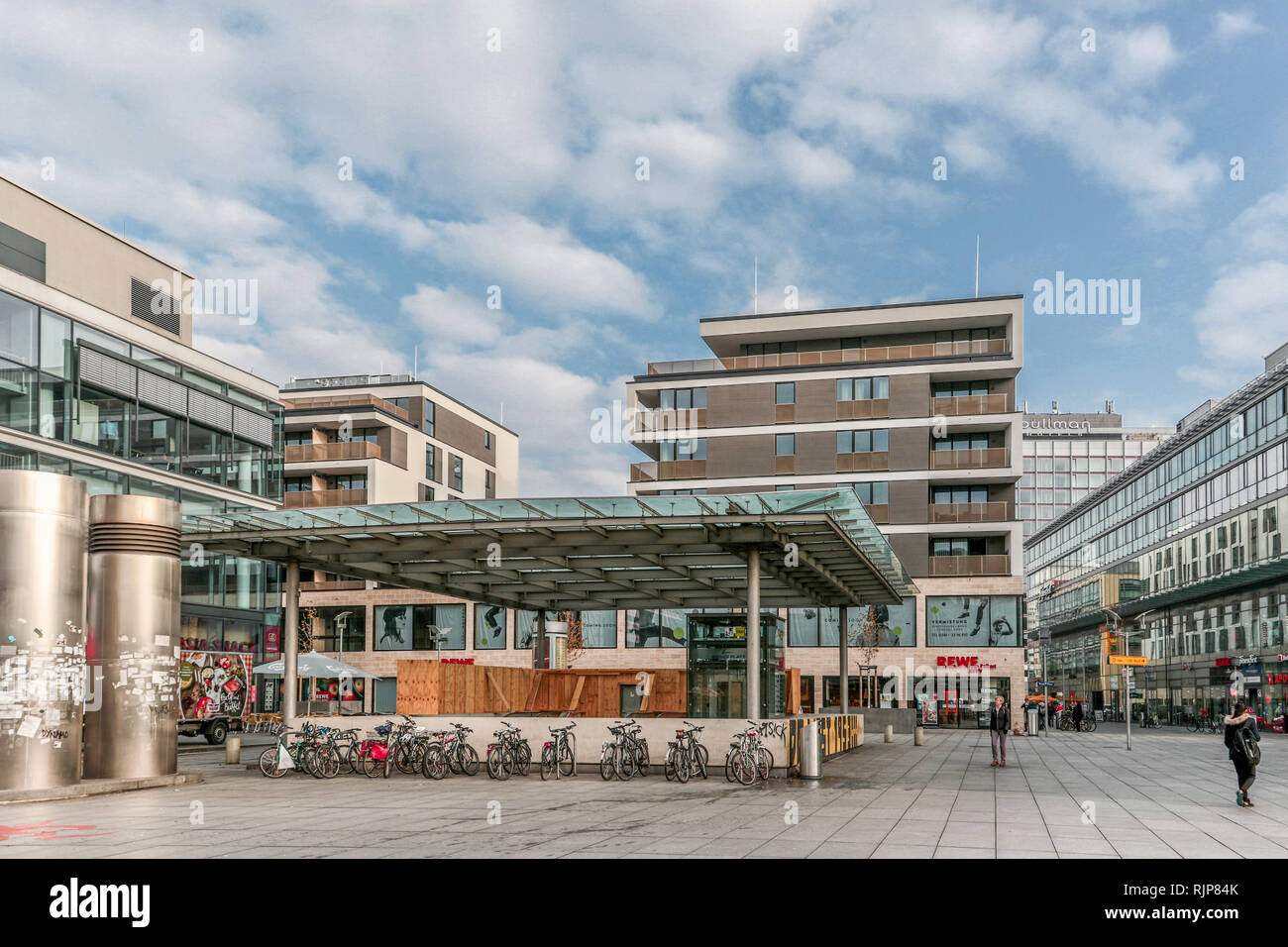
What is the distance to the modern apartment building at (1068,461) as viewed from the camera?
17238 cm

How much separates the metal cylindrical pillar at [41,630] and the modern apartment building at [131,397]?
18.1m

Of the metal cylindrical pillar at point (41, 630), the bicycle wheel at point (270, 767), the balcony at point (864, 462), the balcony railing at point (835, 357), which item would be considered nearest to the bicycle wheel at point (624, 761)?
the bicycle wheel at point (270, 767)

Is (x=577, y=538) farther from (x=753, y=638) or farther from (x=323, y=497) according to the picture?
(x=323, y=497)

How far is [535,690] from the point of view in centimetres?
2814

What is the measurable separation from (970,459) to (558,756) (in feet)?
127

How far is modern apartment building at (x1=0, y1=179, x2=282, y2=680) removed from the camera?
3641 centimetres

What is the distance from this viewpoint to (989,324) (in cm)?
6081

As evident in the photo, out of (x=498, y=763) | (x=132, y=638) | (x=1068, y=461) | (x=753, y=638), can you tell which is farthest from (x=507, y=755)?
(x=1068, y=461)

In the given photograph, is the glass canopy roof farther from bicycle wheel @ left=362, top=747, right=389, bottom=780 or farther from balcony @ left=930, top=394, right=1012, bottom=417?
balcony @ left=930, top=394, right=1012, bottom=417

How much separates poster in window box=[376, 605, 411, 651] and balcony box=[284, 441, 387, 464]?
356 inches

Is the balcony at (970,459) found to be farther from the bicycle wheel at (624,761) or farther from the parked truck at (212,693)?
the bicycle wheel at (624,761)
